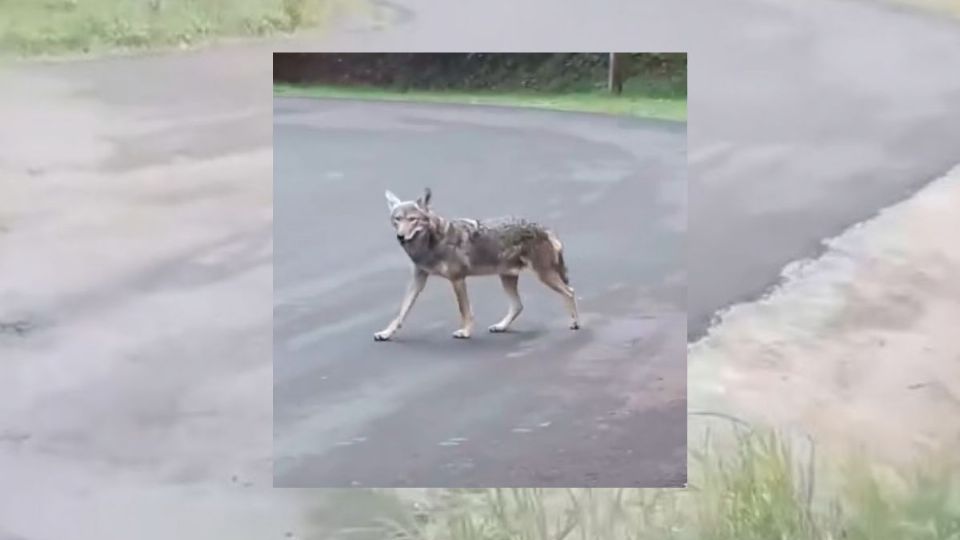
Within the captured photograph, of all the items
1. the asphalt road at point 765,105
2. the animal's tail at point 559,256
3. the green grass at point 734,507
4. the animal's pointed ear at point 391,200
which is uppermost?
the asphalt road at point 765,105

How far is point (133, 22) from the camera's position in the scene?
157 centimetres

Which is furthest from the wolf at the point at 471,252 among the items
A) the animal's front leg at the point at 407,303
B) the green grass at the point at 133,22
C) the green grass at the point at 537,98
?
the green grass at the point at 133,22

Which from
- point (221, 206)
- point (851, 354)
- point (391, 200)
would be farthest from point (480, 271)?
point (851, 354)

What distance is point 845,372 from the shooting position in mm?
1541

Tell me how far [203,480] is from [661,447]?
0.54m

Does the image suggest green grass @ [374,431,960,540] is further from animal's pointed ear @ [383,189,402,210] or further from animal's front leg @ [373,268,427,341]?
animal's pointed ear @ [383,189,402,210]

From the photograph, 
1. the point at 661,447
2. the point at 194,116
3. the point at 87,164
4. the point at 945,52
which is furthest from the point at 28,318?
the point at 945,52

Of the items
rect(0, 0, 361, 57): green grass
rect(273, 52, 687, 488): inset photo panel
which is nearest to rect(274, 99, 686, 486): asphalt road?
rect(273, 52, 687, 488): inset photo panel

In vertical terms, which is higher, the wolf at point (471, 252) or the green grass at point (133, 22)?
the green grass at point (133, 22)

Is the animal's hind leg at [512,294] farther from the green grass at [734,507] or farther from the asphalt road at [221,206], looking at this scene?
the green grass at [734,507]

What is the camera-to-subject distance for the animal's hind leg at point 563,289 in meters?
1.55

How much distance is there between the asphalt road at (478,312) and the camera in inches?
59.9

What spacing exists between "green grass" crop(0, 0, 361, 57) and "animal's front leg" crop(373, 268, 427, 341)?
34cm

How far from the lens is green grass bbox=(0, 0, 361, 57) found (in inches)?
61.7
